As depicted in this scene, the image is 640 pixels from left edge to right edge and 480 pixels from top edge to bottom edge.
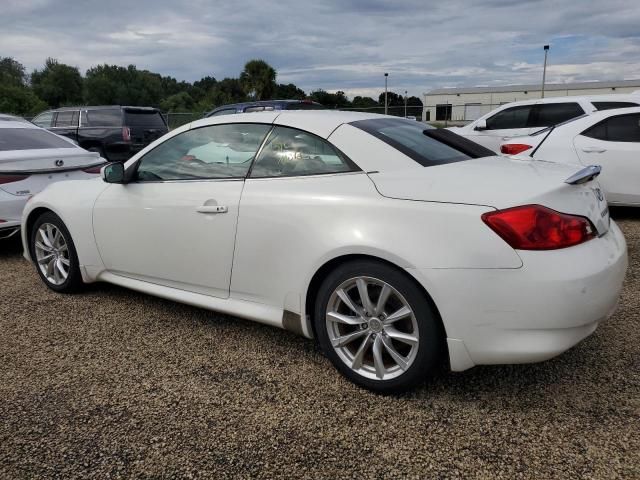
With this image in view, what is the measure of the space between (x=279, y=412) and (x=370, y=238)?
3.16ft

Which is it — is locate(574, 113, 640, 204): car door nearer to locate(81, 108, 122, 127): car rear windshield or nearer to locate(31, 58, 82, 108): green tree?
locate(81, 108, 122, 127): car rear windshield

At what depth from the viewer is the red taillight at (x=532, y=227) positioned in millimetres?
2264

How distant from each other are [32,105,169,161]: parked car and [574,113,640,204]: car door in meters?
9.82

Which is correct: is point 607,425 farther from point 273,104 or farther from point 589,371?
point 273,104

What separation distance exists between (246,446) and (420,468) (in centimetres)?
76

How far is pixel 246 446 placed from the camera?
7.58ft

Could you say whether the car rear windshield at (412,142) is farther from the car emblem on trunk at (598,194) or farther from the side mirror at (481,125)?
the side mirror at (481,125)

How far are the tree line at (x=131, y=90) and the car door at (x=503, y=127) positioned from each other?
133 feet

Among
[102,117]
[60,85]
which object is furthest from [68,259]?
[60,85]

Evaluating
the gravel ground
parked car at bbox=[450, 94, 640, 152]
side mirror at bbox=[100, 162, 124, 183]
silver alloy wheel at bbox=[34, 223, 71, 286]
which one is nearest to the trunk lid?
the gravel ground

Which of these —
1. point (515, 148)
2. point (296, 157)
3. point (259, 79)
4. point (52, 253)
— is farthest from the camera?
point (259, 79)

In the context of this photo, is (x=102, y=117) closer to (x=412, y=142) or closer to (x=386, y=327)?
(x=412, y=142)

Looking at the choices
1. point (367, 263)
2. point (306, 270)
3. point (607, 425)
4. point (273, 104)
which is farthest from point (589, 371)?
point (273, 104)

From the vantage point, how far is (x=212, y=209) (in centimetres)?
313
